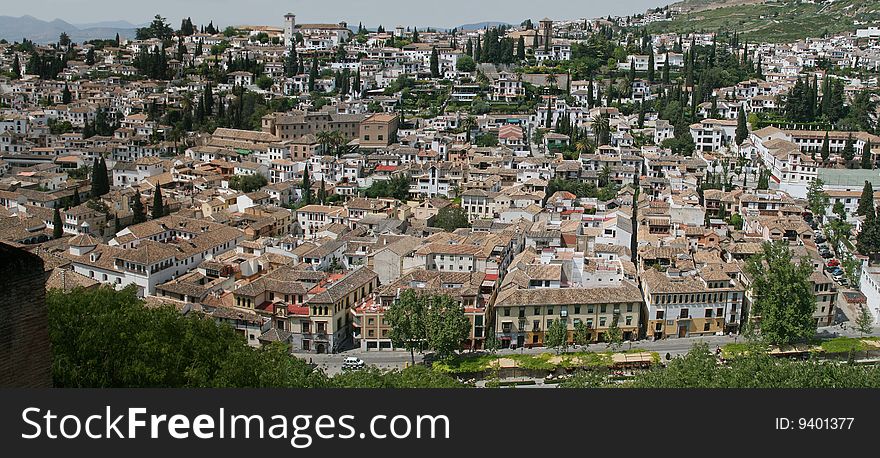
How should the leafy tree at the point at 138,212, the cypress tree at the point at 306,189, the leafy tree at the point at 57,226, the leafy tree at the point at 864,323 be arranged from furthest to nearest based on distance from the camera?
the cypress tree at the point at 306,189, the leafy tree at the point at 138,212, the leafy tree at the point at 57,226, the leafy tree at the point at 864,323

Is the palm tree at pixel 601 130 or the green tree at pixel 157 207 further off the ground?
the palm tree at pixel 601 130

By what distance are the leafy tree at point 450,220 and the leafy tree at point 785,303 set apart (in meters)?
5.65

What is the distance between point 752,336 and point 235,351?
25.3ft

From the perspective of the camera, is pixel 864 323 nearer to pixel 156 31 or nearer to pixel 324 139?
pixel 324 139

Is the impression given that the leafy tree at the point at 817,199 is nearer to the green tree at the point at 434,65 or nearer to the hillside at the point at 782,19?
the green tree at the point at 434,65

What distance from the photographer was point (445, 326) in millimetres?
10984

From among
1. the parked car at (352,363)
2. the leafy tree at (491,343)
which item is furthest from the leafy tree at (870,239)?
the parked car at (352,363)

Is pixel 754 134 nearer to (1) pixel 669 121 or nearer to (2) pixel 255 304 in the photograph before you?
(1) pixel 669 121

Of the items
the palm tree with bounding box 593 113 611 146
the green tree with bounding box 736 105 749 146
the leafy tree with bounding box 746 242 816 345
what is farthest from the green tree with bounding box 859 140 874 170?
the leafy tree with bounding box 746 242 816 345

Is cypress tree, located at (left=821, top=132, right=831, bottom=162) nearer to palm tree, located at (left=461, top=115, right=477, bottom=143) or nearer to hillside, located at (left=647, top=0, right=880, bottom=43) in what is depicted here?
palm tree, located at (left=461, top=115, right=477, bottom=143)

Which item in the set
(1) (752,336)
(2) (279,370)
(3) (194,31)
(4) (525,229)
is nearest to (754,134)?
(4) (525,229)

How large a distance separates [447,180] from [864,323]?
29.2ft

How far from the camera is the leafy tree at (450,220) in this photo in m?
16.1

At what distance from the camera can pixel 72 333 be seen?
548 cm
